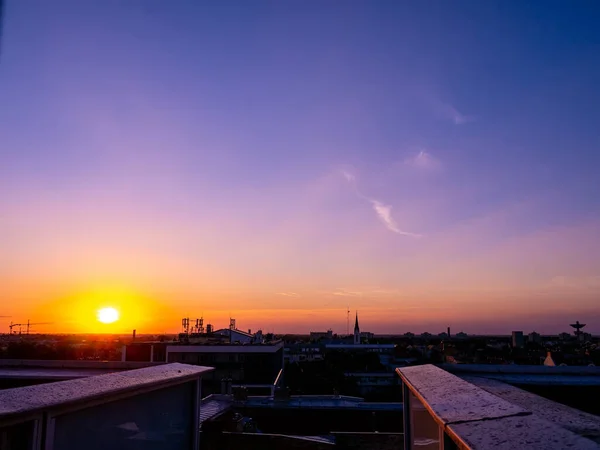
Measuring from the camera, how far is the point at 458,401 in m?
2.35

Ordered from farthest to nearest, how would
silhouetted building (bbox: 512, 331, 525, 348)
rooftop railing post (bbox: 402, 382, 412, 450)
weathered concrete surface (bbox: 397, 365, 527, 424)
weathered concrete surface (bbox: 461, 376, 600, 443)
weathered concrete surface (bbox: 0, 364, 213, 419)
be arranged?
silhouetted building (bbox: 512, 331, 525, 348) < rooftop railing post (bbox: 402, 382, 412, 450) < weathered concrete surface (bbox: 0, 364, 213, 419) < weathered concrete surface (bbox: 397, 365, 527, 424) < weathered concrete surface (bbox: 461, 376, 600, 443)

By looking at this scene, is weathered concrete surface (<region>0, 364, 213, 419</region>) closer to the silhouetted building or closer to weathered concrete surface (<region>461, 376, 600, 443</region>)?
weathered concrete surface (<region>461, 376, 600, 443</region>)

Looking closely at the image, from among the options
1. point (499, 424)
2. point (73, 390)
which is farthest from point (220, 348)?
point (499, 424)

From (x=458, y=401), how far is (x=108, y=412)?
5.94 feet

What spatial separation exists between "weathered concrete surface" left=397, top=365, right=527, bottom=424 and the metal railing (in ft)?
5.35

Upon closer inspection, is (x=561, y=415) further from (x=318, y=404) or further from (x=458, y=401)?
(x=318, y=404)

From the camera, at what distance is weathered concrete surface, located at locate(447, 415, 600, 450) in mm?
1354

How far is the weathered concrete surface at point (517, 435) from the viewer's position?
53.3 inches

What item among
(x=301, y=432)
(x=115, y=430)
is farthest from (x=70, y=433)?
(x=301, y=432)

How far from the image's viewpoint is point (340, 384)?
130 feet

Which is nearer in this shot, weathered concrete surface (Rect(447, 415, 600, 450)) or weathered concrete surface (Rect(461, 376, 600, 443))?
weathered concrete surface (Rect(447, 415, 600, 450))

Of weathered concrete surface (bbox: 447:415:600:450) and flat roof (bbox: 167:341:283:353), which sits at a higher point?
weathered concrete surface (bbox: 447:415:600:450)

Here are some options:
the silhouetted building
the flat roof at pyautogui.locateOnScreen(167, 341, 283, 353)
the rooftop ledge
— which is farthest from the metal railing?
the silhouetted building

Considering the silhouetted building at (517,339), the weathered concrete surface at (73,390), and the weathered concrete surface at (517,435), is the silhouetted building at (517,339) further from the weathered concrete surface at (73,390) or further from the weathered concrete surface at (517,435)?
the weathered concrete surface at (517,435)
